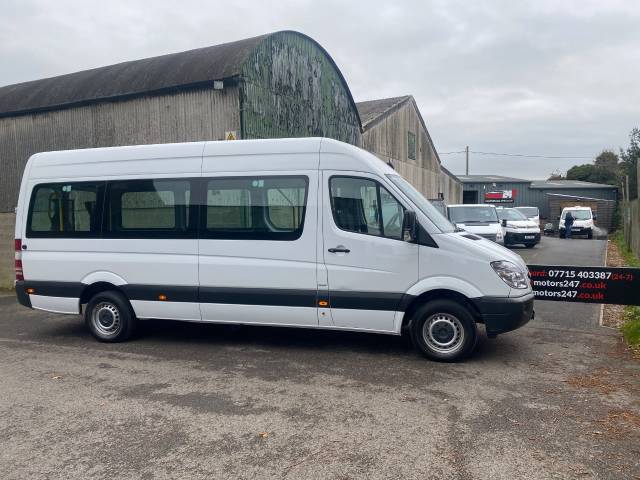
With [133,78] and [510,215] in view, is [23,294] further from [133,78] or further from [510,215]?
[510,215]

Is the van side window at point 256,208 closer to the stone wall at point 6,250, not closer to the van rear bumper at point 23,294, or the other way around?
the van rear bumper at point 23,294

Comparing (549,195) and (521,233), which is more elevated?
(549,195)

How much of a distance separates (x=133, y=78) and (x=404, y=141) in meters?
14.1

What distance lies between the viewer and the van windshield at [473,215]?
666 inches

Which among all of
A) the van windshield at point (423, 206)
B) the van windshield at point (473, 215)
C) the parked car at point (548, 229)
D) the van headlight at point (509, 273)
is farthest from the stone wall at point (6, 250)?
the parked car at point (548, 229)

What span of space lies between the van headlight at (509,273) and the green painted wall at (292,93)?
274 inches

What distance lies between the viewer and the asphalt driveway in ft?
12.1

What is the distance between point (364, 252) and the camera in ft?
19.8

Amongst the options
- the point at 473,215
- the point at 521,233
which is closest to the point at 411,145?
the point at 521,233

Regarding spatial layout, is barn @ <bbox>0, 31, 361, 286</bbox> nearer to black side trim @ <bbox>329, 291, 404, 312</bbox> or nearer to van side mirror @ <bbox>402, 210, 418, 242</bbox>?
black side trim @ <bbox>329, 291, 404, 312</bbox>

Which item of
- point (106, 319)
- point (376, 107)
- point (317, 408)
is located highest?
point (376, 107)

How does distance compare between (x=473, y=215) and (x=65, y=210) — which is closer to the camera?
(x=65, y=210)

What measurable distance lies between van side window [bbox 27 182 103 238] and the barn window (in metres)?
19.6

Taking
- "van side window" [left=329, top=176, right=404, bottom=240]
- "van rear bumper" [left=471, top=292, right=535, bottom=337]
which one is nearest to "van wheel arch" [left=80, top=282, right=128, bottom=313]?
"van side window" [left=329, top=176, right=404, bottom=240]
